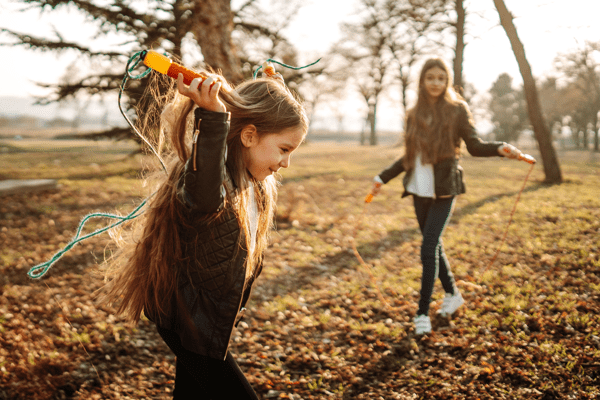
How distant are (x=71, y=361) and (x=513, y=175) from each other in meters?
16.4

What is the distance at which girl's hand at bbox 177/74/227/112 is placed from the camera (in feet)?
4.67

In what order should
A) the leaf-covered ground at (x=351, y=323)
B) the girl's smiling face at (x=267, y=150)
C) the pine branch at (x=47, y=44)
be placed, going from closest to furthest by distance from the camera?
the girl's smiling face at (x=267, y=150) < the leaf-covered ground at (x=351, y=323) < the pine branch at (x=47, y=44)

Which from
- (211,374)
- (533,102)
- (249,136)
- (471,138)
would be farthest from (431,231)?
(533,102)

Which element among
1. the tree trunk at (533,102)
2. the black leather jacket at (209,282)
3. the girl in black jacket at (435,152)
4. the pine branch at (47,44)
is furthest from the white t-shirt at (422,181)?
the pine branch at (47,44)

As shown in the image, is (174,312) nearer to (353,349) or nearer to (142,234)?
(142,234)

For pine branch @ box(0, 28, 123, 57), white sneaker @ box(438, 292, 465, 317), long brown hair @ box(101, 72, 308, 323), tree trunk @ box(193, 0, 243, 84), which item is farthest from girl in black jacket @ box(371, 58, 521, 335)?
pine branch @ box(0, 28, 123, 57)

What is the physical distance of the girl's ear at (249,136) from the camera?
1830mm

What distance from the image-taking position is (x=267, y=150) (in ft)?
6.24

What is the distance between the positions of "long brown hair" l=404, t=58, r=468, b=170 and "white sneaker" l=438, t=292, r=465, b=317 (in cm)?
140

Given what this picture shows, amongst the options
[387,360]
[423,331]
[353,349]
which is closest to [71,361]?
[353,349]

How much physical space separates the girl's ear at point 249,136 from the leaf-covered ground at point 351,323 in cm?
209

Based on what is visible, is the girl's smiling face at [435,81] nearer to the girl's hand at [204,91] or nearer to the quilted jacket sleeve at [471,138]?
the quilted jacket sleeve at [471,138]

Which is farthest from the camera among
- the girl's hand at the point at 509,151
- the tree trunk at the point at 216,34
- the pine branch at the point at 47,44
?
the pine branch at the point at 47,44

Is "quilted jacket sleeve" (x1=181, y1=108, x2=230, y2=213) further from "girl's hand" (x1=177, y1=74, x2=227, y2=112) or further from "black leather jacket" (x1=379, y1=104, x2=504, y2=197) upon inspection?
"black leather jacket" (x1=379, y1=104, x2=504, y2=197)
